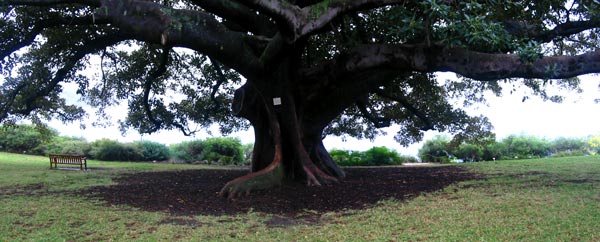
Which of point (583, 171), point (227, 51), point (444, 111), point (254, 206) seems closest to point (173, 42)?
point (227, 51)

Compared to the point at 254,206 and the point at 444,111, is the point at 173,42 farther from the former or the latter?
the point at 444,111

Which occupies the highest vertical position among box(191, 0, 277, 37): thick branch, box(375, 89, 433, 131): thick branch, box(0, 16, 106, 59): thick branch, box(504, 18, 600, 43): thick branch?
box(0, 16, 106, 59): thick branch

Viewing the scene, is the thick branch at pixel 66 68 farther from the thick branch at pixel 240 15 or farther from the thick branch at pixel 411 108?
the thick branch at pixel 411 108

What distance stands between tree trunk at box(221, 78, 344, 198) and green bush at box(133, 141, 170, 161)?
44.3 feet

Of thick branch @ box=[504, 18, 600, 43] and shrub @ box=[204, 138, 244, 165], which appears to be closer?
thick branch @ box=[504, 18, 600, 43]

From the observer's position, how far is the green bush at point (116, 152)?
73.2ft

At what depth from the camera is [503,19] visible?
28.3ft

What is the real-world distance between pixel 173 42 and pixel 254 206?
110 inches

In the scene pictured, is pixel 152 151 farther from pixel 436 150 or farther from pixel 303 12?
pixel 303 12

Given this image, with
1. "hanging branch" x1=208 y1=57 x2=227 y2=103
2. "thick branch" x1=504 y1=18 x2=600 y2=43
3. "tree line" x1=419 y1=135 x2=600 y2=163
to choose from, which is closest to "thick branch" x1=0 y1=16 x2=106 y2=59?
"hanging branch" x1=208 y1=57 x2=227 y2=103

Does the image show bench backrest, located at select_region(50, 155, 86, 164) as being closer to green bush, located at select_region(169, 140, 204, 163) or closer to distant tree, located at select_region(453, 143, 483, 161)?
green bush, located at select_region(169, 140, 204, 163)

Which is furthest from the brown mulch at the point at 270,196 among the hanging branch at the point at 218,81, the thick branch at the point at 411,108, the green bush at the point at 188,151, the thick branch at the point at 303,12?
Answer: the green bush at the point at 188,151

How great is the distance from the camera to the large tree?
6.71m

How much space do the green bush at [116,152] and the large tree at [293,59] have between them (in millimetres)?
5732
